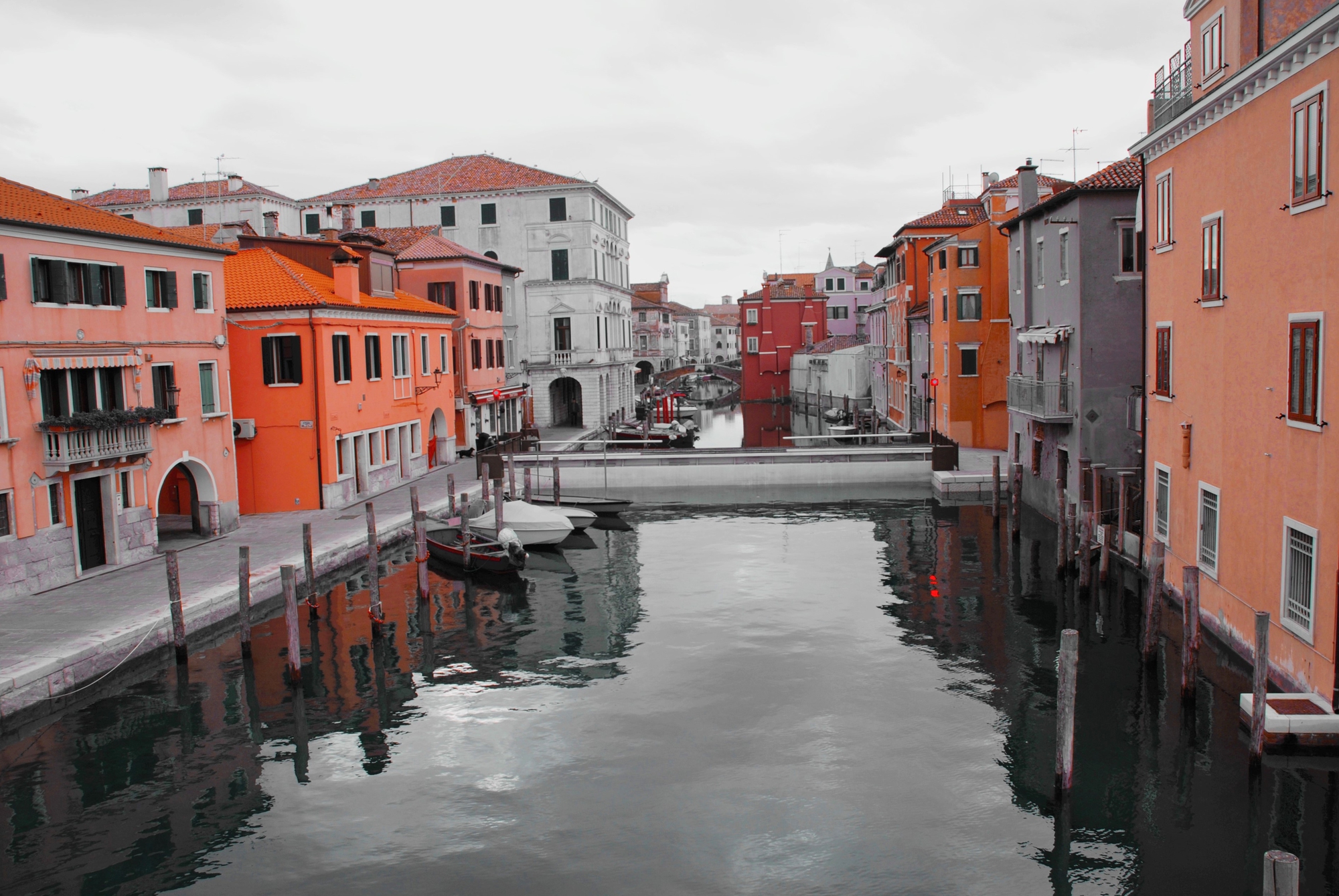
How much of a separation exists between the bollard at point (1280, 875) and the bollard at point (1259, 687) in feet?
18.3

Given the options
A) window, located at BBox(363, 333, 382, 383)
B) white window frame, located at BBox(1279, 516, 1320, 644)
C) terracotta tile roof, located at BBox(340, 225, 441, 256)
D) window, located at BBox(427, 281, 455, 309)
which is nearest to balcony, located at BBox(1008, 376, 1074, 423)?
white window frame, located at BBox(1279, 516, 1320, 644)

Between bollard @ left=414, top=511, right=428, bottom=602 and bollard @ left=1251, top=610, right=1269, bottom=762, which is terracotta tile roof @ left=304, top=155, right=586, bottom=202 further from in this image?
bollard @ left=1251, top=610, right=1269, bottom=762

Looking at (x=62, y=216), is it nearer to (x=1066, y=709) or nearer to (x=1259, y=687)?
(x=1066, y=709)

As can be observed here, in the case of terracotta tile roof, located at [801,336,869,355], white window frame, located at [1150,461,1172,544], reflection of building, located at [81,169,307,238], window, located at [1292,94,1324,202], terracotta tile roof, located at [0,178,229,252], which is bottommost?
white window frame, located at [1150,461,1172,544]

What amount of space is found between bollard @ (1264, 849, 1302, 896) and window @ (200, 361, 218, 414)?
2574 centimetres

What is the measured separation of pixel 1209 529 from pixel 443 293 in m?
36.9

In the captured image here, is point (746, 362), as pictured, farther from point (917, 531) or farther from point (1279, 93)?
point (1279, 93)

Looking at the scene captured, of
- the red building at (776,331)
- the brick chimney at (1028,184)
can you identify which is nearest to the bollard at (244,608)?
the brick chimney at (1028,184)

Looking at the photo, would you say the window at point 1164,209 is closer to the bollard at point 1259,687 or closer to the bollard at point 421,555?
the bollard at point 1259,687

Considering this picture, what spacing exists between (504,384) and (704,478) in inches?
Result: 631

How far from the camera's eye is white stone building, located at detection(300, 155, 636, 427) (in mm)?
62656

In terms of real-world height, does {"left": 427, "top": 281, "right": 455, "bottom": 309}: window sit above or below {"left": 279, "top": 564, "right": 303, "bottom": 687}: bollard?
above

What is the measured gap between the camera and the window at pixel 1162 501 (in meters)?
20.5

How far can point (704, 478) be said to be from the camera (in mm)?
43031
